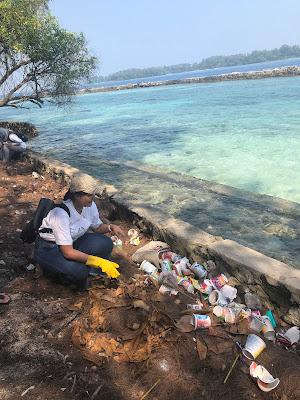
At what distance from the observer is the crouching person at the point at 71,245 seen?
278cm

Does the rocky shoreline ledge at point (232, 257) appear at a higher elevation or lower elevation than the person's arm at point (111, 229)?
lower

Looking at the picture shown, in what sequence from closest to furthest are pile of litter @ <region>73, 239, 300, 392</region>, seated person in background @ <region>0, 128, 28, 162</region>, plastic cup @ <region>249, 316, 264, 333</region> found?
pile of litter @ <region>73, 239, 300, 392</region> < plastic cup @ <region>249, 316, 264, 333</region> < seated person in background @ <region>0, 128, 28, 162</region>

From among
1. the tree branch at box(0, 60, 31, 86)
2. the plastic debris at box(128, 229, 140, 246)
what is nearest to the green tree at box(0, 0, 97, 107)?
the tree branch at box(0, 60, 31, 86)

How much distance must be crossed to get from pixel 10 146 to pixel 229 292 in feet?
27.5

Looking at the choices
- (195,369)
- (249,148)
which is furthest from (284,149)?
(195,369)

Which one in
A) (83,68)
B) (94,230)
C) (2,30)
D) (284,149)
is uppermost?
(2,30)

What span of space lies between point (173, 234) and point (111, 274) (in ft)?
3.96

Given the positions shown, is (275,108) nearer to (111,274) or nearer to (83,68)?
(83,68)

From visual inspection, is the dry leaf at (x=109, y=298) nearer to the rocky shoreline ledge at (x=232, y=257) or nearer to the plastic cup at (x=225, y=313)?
the plastic cup at (x=225, y=313)

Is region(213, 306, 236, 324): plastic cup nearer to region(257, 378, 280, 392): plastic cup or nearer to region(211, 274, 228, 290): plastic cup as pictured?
region(211, 274, 228, 290): plastic cup

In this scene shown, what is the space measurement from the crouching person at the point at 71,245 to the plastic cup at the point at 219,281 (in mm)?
1080

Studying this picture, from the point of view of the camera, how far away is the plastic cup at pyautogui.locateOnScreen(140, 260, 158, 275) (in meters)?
3.50

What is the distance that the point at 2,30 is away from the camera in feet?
28.0

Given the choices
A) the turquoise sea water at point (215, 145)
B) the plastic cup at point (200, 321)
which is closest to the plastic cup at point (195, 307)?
the plastic cup at point (200, 321)
